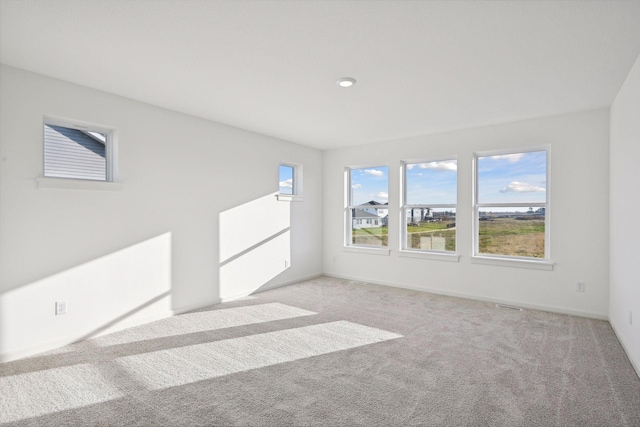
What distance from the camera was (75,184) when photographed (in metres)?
3.16

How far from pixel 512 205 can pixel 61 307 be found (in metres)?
→ 5.37

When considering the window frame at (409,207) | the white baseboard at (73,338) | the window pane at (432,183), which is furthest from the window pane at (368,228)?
the white baseboard at (73,338)

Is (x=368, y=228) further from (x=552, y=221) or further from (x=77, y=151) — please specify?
(x=77, y=151)

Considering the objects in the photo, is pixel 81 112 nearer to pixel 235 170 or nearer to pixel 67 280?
pixel 67 280

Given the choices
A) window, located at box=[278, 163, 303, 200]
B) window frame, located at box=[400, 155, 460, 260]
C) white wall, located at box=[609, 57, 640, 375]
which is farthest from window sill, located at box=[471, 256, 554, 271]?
window, located at box=[278, 163, 303, 200]

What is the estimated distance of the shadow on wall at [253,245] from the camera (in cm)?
464

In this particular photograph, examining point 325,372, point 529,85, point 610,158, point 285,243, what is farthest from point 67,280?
point 610,158

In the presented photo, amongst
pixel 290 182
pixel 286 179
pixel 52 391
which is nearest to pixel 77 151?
pixel 52 391

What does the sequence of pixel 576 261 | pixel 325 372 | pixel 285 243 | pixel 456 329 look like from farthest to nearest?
pixel 285 243 → pixel 576 261 → pixel 456 329 → pixel 325 372

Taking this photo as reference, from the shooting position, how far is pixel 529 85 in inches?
125

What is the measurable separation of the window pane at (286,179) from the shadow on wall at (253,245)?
11.0 inches

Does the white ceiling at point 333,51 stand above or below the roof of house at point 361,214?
above

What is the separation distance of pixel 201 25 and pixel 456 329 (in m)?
3.61

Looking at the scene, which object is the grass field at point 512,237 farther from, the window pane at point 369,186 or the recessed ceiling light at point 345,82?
the recessed ceiling light at point 345,82
